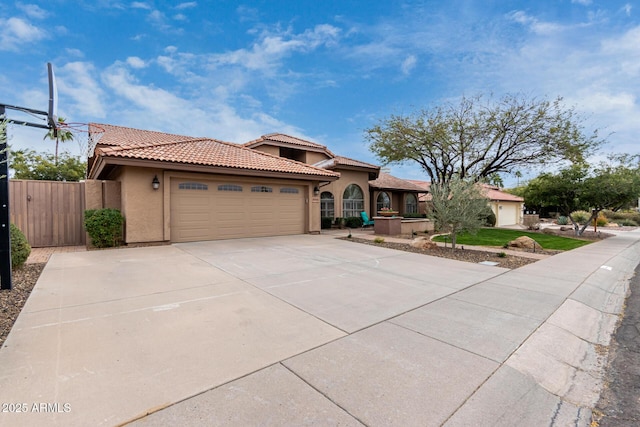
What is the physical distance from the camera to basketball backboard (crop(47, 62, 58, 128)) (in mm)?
5656

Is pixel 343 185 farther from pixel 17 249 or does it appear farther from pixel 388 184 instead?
pixel 17 249

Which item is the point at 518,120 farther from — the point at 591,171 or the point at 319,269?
the point at 319,269

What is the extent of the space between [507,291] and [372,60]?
16.2 metres

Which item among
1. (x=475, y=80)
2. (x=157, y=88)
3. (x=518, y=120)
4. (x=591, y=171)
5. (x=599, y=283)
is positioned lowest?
(x=599, y=283)

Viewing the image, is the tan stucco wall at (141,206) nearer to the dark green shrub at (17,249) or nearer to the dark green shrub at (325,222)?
the dark green shrub at (17,249)

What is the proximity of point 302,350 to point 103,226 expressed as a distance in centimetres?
958

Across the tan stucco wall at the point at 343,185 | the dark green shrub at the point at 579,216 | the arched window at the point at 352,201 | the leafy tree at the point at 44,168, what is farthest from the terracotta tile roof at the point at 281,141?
the dark green shrub at the point at 579,216

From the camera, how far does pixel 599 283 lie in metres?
6.81

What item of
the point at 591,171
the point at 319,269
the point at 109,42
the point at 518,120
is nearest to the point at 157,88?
the point at 109,42

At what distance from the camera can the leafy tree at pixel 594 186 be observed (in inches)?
639

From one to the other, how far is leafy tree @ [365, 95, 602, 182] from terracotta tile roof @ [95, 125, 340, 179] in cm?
944

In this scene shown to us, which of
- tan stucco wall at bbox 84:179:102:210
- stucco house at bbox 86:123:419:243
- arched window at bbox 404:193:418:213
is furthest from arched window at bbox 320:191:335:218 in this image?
tan stucco wall at bbox 84:179:102:210

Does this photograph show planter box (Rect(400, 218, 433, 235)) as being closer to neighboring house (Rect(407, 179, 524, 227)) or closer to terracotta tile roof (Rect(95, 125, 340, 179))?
terracotta tile roof (Rect(95, 125, 340, 179))

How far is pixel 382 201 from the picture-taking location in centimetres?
2272
